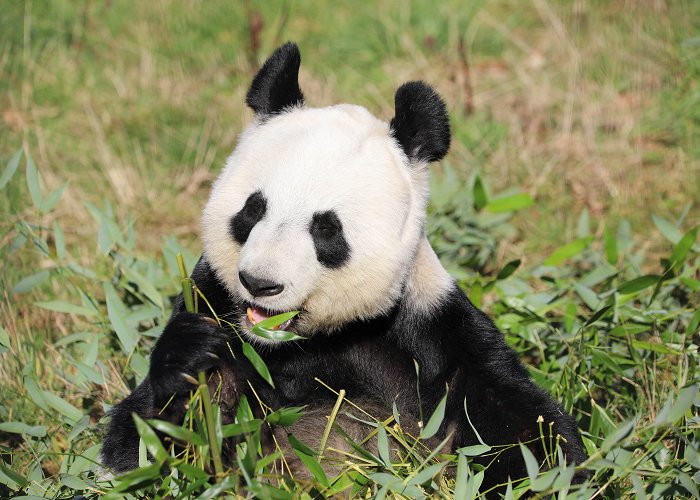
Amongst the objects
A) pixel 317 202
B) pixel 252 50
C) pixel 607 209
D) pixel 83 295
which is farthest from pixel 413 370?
pixel 252 50

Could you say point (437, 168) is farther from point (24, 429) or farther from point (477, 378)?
point (24, 429)

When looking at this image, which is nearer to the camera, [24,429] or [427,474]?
[427,474]

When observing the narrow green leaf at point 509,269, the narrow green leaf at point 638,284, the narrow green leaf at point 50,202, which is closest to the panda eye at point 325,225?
the narrow green leaf at point 50,202

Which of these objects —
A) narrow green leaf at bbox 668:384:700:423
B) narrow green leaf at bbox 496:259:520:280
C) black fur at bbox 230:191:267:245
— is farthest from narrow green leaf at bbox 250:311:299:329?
narrow green leaf at bbox 496:259:520:280

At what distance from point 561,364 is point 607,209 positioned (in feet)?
6.78

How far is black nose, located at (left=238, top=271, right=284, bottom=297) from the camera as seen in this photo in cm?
274

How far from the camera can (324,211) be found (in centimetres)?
291

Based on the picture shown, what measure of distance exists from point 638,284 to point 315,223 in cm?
195

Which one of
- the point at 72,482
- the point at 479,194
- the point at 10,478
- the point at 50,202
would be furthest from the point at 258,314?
the point at 479,194

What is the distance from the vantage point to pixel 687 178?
5.79m

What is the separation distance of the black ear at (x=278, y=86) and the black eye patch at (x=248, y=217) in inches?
21.8

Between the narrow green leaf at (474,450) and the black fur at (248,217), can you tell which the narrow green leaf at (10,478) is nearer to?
the black fur at (248,217)

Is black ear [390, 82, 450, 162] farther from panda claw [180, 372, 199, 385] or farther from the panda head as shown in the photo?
panda claw [180, 372, 199, 385]

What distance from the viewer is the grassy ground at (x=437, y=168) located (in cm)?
402
